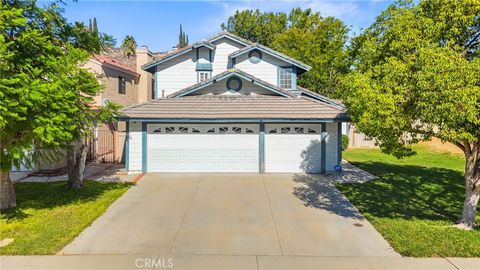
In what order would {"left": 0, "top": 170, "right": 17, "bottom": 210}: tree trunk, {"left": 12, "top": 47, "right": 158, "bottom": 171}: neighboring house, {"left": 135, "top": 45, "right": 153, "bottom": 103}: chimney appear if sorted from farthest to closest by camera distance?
{"left": 135, "top": 45, "right": 153, "bottom": 103}: chimney
{"left": 12, "top": 47, "right": 158, "bottom": 171}: neighboring house
{"left": 0, "top": 170, "right": 17, "bottom": 210}: tree trunk

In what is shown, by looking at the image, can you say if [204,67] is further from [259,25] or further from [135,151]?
[259,25]

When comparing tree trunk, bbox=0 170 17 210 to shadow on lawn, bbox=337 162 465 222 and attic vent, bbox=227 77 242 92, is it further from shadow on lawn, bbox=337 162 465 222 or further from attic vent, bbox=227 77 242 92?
shadow on lawn, bbox=337 162 465 222

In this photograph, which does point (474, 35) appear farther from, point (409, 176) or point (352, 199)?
point (409, 176)

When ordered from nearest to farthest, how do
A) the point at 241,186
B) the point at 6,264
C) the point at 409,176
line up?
1. the point at 6,264
2. the point at 241,186
3. the point at 409,176

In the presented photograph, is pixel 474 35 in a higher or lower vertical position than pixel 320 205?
higher

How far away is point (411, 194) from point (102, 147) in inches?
604

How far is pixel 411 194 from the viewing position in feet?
38.5

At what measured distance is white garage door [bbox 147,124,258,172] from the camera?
608 inches

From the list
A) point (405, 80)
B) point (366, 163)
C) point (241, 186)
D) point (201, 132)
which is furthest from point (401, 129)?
point (366, 163)

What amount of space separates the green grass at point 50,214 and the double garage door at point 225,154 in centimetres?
299

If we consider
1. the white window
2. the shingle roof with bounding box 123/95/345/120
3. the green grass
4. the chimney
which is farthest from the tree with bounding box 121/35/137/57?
the green grass

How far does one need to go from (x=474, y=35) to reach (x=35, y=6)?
10.9 meters

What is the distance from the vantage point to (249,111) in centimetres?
1520

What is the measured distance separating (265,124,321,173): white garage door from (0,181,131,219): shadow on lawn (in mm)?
6639
